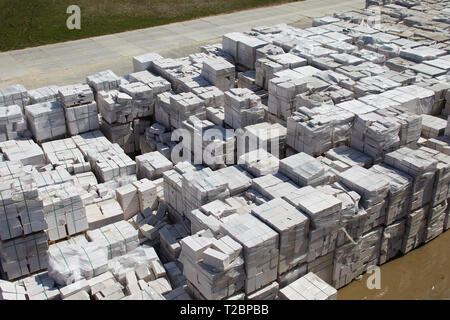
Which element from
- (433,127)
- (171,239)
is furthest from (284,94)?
(171,239)

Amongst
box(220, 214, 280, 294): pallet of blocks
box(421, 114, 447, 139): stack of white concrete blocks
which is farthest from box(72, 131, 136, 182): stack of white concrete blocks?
box(421, 114, 447, 139): stack of white concrete blocks

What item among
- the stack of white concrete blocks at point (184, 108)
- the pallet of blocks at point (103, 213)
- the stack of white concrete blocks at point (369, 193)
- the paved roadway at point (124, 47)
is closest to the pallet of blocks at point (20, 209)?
the pallet of blocks at point (103, 213)

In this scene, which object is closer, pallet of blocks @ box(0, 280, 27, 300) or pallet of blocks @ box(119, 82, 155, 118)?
pallet of blocks @ box(0, 280, 27, 300)

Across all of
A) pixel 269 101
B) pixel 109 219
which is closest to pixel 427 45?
pixel 269 101

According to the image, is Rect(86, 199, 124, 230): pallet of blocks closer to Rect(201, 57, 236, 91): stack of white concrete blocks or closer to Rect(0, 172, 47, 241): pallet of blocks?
Rect(0, 172, 47, 241): pallet of blocks

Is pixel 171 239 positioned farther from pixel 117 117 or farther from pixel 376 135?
pixel 376 135

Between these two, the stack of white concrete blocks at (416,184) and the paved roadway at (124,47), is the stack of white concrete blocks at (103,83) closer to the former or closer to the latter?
the paved roadway at (124,47)
